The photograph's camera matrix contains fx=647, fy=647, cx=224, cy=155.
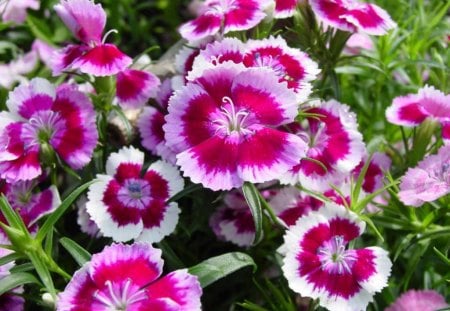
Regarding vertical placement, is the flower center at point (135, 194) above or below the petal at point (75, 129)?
below

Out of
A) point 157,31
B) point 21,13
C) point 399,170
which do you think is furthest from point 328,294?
point 157,31

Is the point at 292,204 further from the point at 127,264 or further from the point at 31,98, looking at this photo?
the point at 31,98

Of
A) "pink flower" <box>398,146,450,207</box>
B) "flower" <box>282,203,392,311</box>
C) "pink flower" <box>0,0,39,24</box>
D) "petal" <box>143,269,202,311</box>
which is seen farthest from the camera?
"pink flower" <box>0,0,39,24</box>

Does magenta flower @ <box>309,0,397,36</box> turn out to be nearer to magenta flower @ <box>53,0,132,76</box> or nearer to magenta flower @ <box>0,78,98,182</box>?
magenta flower @ <box>53,0,132,76</box>

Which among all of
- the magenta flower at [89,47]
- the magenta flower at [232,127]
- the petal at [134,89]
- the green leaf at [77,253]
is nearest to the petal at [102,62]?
the magenta flower at [89,47]

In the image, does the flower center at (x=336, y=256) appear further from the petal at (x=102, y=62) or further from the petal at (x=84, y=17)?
the petal at (x=84, y=17)

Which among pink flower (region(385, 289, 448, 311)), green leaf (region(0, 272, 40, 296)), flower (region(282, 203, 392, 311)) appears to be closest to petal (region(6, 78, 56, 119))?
green leaf (region(0, 272, 40, 296))

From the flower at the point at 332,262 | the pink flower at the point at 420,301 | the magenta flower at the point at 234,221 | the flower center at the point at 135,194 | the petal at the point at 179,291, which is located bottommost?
the pink flower at the point at 420,301
